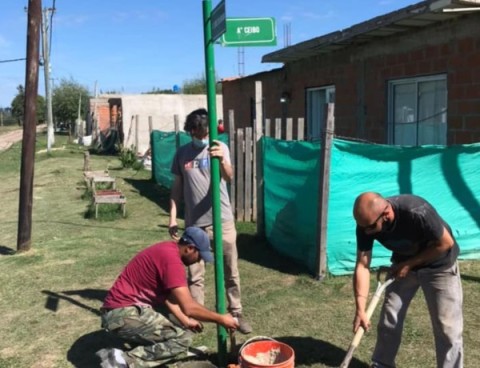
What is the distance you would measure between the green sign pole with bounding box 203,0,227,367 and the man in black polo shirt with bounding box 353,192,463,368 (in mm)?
952

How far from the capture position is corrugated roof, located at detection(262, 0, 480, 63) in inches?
268

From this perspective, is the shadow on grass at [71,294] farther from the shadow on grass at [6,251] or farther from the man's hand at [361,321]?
the man's hand at [361,321]

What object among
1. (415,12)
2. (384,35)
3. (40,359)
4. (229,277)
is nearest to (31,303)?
(40,359)

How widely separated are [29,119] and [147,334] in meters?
4.56

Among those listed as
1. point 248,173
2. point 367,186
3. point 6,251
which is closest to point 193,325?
point 367,186

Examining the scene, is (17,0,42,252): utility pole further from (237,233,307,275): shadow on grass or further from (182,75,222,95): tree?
(182,75,222,95): tree

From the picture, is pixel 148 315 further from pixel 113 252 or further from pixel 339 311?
pixel 113 252

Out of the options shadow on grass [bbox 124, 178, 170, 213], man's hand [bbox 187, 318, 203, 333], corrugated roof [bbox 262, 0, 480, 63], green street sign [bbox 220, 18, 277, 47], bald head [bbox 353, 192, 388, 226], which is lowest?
shadow on grass [bbox 124, 178, 170, 213]

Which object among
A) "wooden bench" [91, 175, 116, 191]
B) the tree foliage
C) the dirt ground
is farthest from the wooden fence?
the tree foliage

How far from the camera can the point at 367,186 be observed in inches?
232

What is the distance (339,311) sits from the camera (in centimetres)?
508

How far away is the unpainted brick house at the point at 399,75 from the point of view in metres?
7.23

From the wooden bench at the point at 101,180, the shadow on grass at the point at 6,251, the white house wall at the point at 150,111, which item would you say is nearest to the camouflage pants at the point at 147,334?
the shadow on grass at the point at 6,251

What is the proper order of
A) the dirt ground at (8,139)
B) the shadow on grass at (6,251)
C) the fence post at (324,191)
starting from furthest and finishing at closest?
the dirt ground at (8,139), the shadow on grass at (6,251), the fence post at (324,191)
